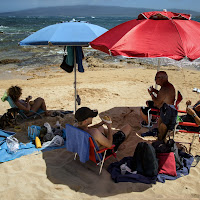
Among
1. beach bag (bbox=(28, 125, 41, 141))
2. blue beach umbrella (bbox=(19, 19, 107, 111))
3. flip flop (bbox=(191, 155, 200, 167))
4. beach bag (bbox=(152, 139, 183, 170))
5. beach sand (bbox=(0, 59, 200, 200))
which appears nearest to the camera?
beach sand (bbox=(0, 59, 200, 200))

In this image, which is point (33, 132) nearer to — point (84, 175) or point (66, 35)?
point (84, 175)

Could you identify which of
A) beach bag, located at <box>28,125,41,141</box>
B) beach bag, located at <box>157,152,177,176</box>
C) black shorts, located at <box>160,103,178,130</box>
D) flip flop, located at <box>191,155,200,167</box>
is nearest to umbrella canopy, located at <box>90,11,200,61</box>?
black shorts, located at <box>160,103,178,130</box>

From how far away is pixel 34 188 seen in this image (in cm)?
303

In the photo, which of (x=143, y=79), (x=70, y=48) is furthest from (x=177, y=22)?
(x=143, y=79)

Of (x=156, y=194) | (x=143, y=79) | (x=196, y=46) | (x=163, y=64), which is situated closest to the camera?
(x=156, y=194)

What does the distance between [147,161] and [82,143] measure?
39.1 inches

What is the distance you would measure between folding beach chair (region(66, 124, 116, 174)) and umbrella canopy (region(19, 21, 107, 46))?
1619mm

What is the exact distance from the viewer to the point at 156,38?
339cm

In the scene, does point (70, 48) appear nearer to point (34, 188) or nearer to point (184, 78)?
point (34, 188)

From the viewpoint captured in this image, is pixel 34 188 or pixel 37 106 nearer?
pixel 34 188

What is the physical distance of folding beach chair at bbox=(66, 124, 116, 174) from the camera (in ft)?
10.4

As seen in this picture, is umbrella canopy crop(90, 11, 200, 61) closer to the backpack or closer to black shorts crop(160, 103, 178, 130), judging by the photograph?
black shorts crop(160, 103, 178, 130)

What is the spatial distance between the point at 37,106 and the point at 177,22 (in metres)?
3.56

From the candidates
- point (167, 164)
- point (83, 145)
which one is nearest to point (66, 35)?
point (83, 145)
